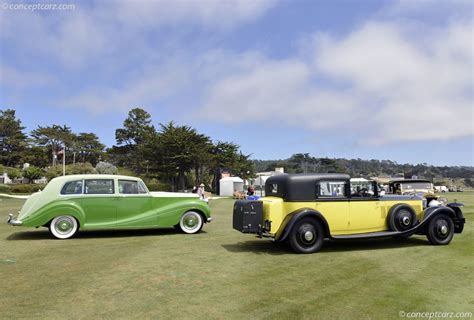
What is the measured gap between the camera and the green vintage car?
10.4 m

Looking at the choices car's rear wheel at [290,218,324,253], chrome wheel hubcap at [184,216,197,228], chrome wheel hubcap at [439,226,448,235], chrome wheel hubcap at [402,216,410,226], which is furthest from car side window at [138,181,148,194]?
chrome wheel hubcap at [439,226,448,235]

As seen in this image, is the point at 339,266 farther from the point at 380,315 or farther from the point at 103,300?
the point at 103,300

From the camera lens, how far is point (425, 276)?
20.9 ft

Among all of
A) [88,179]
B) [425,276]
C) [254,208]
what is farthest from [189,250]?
[425,276]

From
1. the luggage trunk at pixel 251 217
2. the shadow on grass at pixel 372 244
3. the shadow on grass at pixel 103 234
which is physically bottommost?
the shadow on grass at pixel 372 244

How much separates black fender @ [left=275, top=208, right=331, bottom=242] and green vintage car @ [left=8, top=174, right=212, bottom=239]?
392 centimetres

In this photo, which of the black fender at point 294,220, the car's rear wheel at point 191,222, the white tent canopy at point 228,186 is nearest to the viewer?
the black fender at point 294,220

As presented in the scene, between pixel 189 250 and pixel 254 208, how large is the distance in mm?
1776

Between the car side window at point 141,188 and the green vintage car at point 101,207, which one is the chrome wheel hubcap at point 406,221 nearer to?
the green vintage car at point 101,207

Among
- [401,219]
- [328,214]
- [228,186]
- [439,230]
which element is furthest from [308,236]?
[228,186]

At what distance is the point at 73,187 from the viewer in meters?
10.7

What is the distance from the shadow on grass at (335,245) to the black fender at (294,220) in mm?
428

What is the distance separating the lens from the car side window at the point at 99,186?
10.8m

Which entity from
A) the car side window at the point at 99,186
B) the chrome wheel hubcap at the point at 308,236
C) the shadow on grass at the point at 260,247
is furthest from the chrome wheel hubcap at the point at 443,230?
the car side window at the point at 99,186
